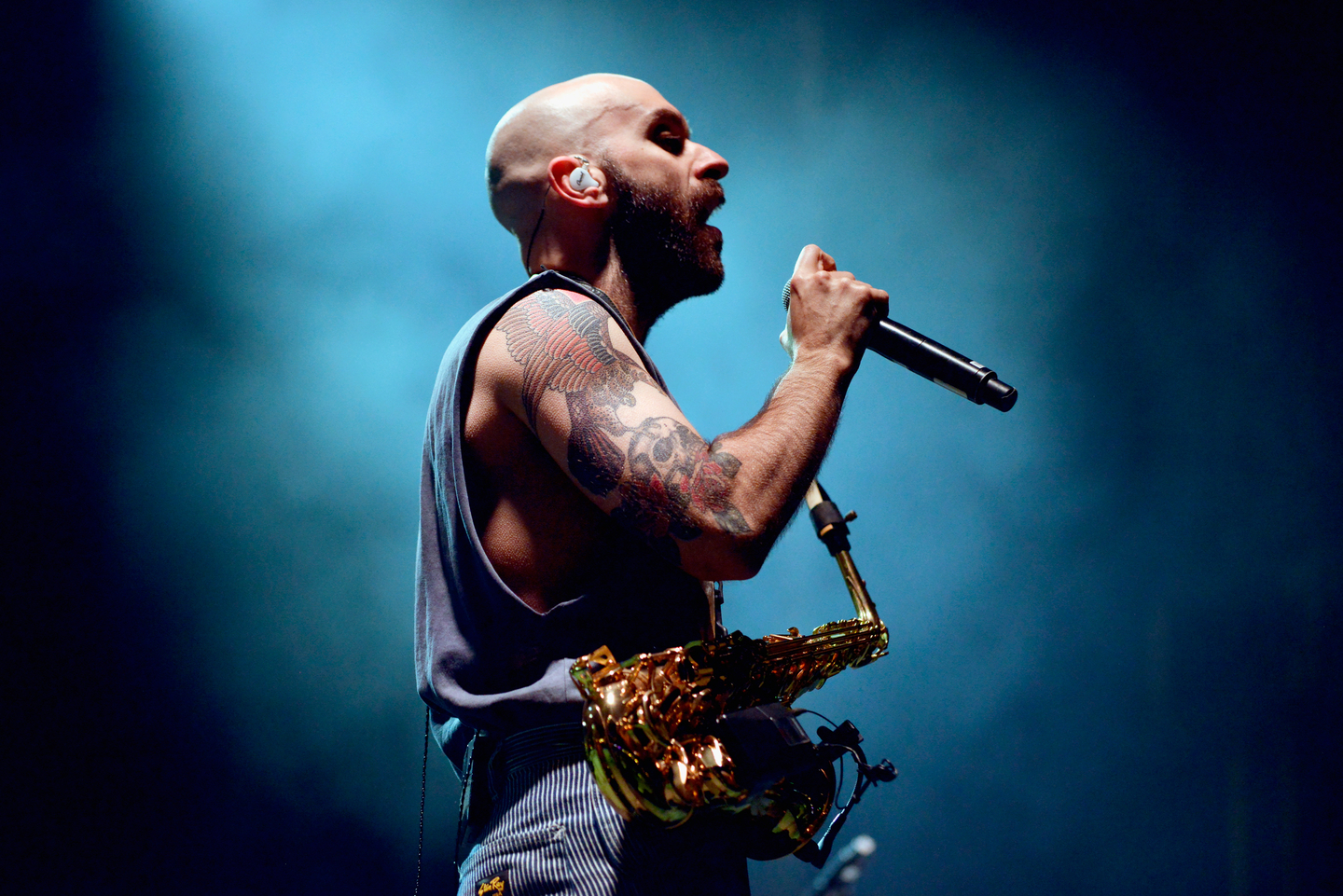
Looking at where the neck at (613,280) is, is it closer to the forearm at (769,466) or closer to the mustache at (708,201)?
the mustache at (708,201)

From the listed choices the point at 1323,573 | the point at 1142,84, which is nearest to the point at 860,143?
the point at 1142,84

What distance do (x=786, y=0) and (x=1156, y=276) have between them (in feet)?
8.90

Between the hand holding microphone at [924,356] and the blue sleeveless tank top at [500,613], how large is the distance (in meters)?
0.45

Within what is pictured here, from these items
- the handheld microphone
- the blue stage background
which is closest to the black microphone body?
the handheld microphone

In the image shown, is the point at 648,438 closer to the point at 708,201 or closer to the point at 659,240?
the point at 659,240

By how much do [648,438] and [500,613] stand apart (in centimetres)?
35

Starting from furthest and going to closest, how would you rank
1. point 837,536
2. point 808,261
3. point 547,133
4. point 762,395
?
point 762,395 → point 837,536 → point 547,133 → point 808,261

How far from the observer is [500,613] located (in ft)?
3.61

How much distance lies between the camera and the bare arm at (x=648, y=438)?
1.04 meters

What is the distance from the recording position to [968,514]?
429cm

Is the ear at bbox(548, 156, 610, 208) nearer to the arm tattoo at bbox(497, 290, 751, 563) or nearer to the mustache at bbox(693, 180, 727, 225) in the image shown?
the mustache at bbox(693, 180, 727, 225)

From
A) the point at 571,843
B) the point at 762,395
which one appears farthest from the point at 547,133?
the point at 762,395

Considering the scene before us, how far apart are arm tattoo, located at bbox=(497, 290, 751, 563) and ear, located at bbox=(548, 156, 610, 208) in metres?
0.48

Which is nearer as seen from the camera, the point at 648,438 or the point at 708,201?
the point at 648,438
